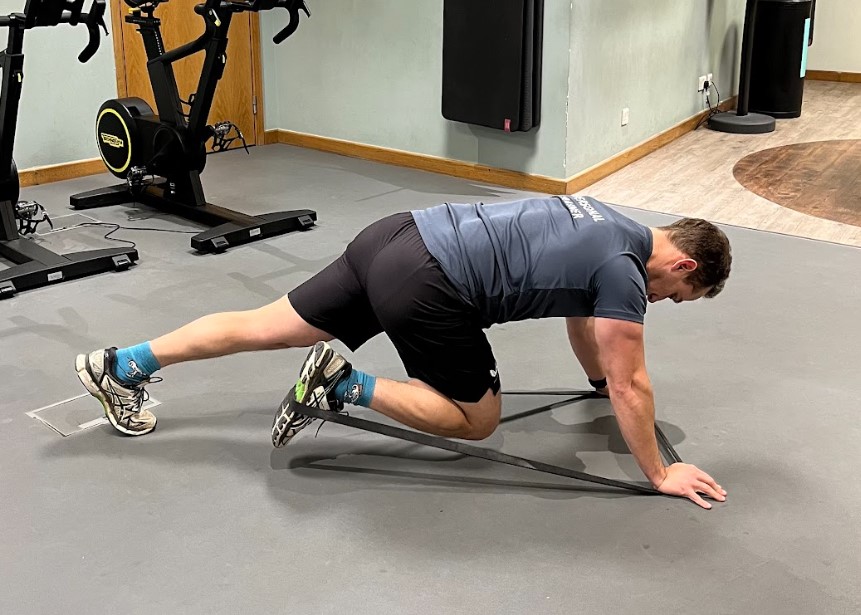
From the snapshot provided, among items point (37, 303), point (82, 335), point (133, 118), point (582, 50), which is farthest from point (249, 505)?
point (582, 50)

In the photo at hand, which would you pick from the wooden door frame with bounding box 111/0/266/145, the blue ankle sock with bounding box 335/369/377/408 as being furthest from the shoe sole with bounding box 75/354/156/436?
the wooden door frame with bounding box 111/0/266/145

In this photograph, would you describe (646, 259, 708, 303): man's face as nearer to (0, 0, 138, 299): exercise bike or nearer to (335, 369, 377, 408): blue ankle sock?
(335, 369, 377, 408): blue ankle sock

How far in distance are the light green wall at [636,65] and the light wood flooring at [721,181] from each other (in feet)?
0.68

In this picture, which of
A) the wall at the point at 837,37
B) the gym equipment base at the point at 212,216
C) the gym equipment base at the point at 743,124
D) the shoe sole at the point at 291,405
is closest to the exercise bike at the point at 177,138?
the gym equipment base at the point at 212,216

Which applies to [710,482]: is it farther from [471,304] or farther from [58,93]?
[58,93]

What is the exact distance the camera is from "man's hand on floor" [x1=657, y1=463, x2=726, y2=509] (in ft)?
7.84

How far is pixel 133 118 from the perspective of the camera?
470 centimetres

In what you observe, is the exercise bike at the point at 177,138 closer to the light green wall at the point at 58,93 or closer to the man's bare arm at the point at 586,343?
the light green wall at the point at 58,93

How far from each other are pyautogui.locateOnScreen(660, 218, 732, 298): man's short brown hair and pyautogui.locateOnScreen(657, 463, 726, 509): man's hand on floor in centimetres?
46

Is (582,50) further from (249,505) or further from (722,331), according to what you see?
(249,505)

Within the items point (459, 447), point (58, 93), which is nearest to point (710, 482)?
point (459, 447)

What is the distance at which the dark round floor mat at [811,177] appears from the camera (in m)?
5.03

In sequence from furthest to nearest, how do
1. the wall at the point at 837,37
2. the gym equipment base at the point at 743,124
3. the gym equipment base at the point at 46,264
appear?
the wall at the point at 837,37
the gym equipment base at the point at 743,124
the gym equipment base at the point at 46,264

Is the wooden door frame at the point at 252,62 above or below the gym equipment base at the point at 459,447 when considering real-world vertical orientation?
above
